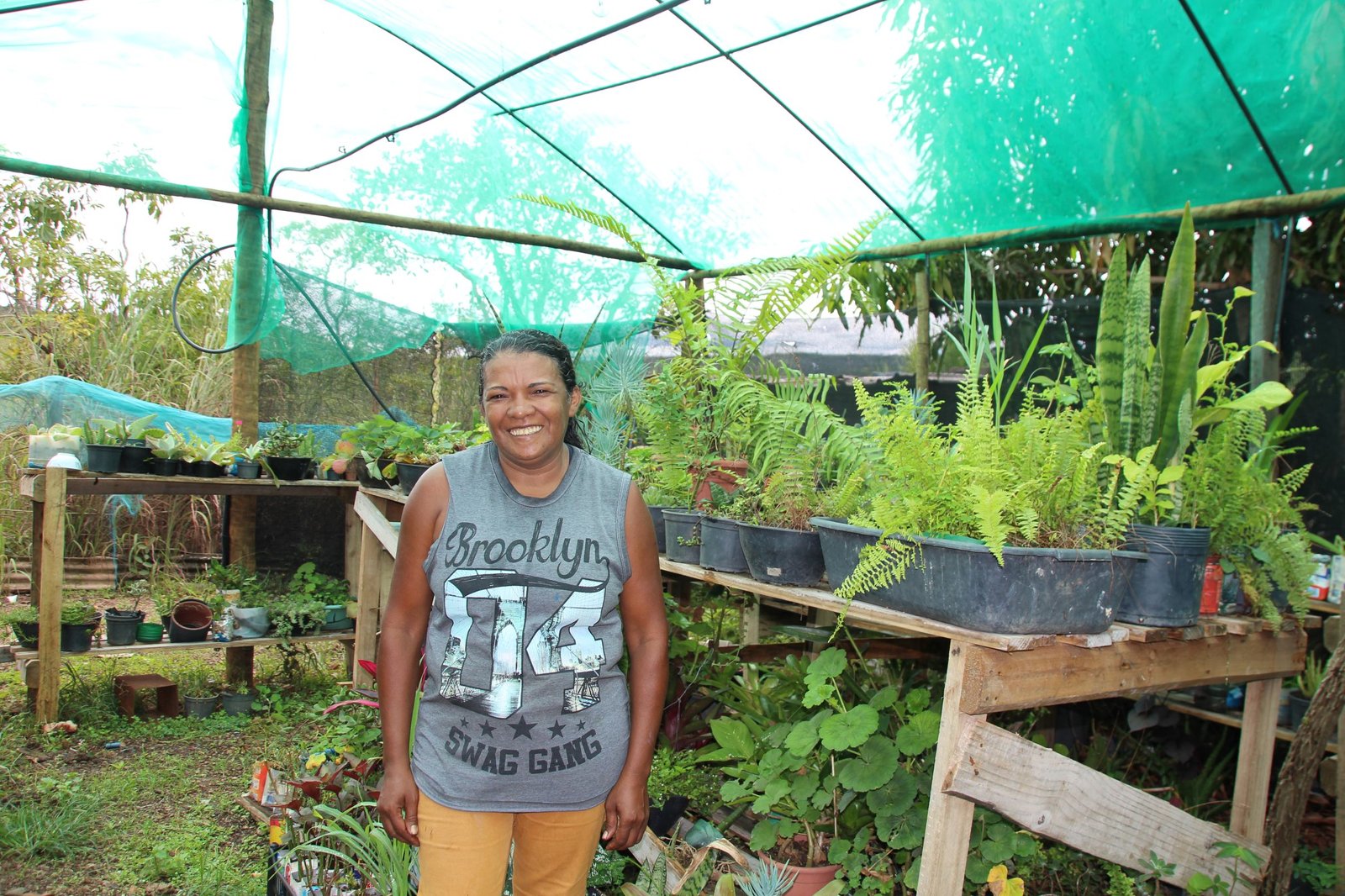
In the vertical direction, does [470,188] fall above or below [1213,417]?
above

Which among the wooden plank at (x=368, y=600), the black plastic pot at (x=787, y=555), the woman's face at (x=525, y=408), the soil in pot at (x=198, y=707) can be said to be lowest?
the soil in pot at (x=198, y=707)

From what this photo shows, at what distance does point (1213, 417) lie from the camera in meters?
2.25

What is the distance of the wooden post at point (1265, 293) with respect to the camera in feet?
10.8

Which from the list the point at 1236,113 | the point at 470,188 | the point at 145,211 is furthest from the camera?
the point at 145,211

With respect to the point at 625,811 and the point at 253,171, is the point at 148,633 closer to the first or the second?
the point at 253,171

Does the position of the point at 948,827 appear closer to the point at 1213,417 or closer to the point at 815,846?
the point at 815,846

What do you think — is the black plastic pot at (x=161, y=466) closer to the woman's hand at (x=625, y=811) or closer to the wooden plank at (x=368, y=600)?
the wooden plank at (x=368, y=600)

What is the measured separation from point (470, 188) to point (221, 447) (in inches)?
70.1

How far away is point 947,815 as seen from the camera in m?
1.80

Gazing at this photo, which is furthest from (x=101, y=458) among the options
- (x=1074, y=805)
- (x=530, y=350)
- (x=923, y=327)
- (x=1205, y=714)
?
(x=1205, y=714)

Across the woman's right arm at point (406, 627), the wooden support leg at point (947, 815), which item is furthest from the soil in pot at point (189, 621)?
the wooden support leg at point (947, 815)

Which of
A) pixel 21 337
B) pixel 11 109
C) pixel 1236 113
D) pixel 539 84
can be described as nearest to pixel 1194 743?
pixel 1236 113

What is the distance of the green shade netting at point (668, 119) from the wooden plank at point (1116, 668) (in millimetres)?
1672

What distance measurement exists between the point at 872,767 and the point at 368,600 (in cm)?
296
